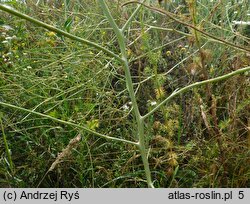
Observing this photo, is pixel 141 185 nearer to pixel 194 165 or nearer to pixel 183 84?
pixel 194 165

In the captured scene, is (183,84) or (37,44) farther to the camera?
(37,44)

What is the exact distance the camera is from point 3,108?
163 centimetres

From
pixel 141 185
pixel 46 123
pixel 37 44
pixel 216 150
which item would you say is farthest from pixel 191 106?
pixel 37 44

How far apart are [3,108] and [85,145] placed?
363 mm

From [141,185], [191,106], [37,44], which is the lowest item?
[141,185]

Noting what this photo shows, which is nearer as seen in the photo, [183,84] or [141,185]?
[141,185]

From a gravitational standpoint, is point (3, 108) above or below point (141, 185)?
above

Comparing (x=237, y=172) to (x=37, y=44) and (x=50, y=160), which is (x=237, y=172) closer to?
(x=50, y=160)

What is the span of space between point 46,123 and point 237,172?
65cm

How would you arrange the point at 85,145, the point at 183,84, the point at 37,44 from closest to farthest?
the point at 85,145
the point at 183,84
the point at 37,44

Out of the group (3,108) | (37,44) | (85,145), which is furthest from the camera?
(37,44)

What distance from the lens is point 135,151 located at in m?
1.40
